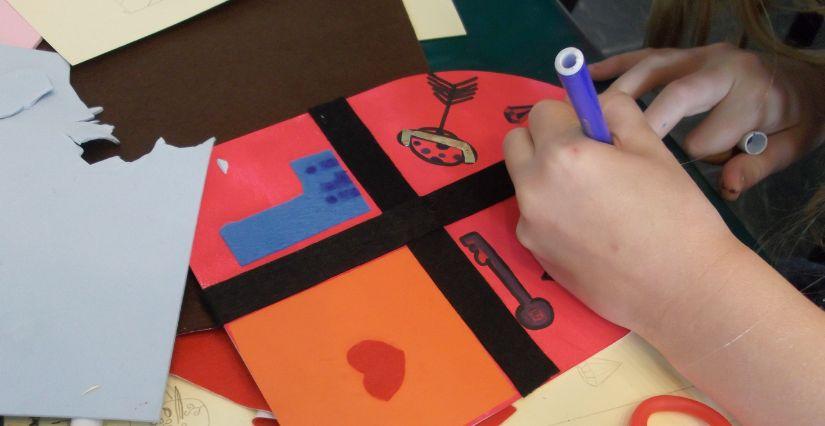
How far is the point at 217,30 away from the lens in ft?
2.32

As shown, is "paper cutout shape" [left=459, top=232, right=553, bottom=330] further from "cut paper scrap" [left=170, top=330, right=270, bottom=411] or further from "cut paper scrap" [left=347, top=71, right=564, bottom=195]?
"cut paper scrap" [left=170, top=330, right=270, bottom=411]

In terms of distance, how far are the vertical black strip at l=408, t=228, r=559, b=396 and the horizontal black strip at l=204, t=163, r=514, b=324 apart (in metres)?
0.02

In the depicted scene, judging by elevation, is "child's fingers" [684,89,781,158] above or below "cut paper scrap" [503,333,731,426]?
above

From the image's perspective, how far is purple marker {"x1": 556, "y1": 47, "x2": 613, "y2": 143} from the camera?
46 centimetres

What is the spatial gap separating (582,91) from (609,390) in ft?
0.75

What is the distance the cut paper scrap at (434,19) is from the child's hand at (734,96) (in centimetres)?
17

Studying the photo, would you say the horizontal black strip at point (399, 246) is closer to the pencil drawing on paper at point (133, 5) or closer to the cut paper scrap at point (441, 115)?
the cut paper scrap at point (441, 115)

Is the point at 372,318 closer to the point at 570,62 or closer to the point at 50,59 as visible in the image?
the point at 570,62

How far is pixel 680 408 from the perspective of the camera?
510mm

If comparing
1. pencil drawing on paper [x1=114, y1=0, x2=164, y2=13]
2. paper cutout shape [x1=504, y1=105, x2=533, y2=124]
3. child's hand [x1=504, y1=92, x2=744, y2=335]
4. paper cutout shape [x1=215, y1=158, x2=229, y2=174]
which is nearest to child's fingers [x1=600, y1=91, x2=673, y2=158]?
child's hand [x1=504, y1=92, x2=744, y2=335]

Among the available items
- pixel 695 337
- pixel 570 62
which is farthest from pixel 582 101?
pixel 695 337

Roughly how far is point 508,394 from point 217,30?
0.48m

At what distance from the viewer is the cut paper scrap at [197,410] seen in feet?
1.56

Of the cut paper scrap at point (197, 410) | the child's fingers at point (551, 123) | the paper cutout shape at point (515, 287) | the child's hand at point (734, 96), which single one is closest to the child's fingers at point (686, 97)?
the child's hand at point (734, 96)
